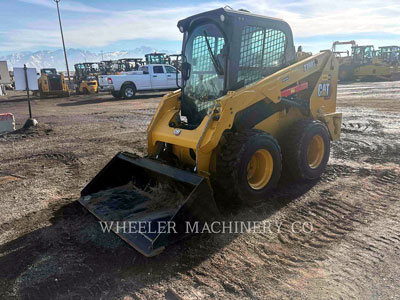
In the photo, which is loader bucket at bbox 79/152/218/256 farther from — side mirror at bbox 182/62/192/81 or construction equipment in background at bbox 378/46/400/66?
construction equipment in background at bbox 378/46/400/66

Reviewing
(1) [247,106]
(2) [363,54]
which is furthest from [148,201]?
(2) [363,54]

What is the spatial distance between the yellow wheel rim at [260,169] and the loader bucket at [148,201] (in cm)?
99

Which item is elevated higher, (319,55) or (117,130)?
(319,55)

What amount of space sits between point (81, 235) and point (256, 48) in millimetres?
3286

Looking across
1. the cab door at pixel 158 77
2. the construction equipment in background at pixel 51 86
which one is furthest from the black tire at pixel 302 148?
the construction equipment in background at pixel 51 86

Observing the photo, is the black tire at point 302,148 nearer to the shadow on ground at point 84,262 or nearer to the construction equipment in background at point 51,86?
the shadow on ground at point 84,262

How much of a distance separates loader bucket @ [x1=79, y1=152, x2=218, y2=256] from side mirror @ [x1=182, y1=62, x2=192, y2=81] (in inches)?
57.0

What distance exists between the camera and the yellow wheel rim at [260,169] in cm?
416

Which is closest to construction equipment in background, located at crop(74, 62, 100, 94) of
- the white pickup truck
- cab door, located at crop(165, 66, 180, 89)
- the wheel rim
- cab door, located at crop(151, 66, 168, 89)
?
the white pickup truck

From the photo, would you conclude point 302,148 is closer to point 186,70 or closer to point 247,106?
point 247,106

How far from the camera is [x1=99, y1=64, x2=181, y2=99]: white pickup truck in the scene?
19.0 meters

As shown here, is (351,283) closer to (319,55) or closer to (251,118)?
(251,118)

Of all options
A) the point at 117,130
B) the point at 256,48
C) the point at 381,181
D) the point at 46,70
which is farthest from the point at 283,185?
the point at 46,70

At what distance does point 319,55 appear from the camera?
16.6 feet
